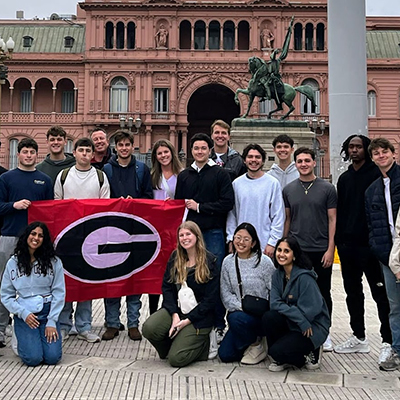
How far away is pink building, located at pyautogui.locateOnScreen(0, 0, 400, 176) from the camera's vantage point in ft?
148

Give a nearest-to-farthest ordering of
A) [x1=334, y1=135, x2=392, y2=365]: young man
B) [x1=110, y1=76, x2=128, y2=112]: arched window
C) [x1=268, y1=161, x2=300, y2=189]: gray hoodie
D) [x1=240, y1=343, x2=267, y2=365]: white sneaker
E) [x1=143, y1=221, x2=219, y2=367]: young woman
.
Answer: [x1=143, y1=221, x2=219, y2=367]: young woman < [x1=240, y1=343, x2=267, y2=365]: white sneaker < [x1=334, y1=135, x2=392, y2=365]: young man < [x1=268, y1=161, x2=300, y2=189]: gray hoodie < [x1=110, y1=76, x2=128, y2=112]: arched window

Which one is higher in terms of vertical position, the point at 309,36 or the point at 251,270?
the point at 309,36

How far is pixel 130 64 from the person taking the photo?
45.2 meters

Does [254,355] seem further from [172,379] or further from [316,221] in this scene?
[316,221]

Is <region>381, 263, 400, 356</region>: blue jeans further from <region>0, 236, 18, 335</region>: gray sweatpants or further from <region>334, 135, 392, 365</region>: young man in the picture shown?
<region>0, 236, 18, 335</region>: gray sweatpants

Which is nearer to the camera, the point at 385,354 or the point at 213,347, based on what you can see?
the point at 385,354

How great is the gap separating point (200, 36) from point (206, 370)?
43.7 m

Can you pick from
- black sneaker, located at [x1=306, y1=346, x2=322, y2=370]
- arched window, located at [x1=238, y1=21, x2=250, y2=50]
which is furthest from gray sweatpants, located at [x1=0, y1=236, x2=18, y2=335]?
arched window, located at [x1=238, y1=21, x2=250, y2=50]

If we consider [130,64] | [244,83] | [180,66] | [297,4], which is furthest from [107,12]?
[297,4]

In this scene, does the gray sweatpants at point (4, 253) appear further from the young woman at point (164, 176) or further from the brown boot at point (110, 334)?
the young woman at point (164, 176)

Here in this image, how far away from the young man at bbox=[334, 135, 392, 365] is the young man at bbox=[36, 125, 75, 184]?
12.5 ft

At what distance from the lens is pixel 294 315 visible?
5895mm

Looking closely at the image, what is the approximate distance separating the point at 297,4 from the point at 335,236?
4301 centimetres

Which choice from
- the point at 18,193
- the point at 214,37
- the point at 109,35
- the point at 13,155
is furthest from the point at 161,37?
the point at 18,193
